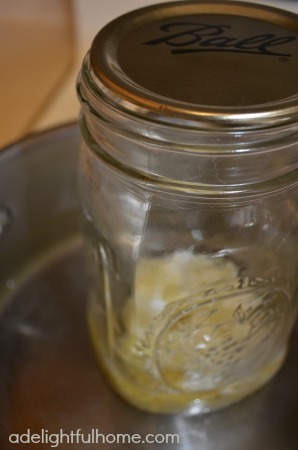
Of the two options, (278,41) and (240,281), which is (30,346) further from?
(278,41)

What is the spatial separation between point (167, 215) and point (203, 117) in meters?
0.09

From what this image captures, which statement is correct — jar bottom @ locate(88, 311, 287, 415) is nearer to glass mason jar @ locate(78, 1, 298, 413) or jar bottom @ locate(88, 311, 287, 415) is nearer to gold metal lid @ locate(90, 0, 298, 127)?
glass mason jar @ locate(78, 1, 298, 413)

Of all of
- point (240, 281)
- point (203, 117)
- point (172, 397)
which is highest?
point (203, 117)

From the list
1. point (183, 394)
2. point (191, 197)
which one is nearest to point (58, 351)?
point (183, 394)

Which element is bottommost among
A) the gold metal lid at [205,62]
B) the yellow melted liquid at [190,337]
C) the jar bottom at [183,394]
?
the jar bottom at [183,394]

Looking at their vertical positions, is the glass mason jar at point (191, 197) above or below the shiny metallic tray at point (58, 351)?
above

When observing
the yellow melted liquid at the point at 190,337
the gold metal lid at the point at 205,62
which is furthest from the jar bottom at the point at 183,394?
the gold metal lid at the point at 205,62

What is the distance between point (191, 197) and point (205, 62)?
0.09 metres

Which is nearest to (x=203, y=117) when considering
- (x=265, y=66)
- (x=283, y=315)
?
(x=265, y=66)

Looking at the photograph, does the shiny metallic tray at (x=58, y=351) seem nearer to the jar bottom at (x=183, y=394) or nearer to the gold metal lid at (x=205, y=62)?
the jar bottom at (x=183, y=394)

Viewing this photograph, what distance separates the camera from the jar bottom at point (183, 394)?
0.48 m

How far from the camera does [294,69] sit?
1.19ft

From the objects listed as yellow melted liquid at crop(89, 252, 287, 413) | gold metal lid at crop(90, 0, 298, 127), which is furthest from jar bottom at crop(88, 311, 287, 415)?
gold metal lid at crop(90, 0, 298, 127)

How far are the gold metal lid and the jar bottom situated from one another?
0.25 meters
